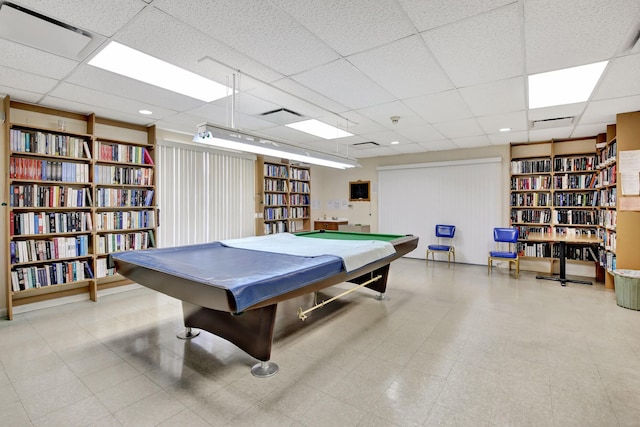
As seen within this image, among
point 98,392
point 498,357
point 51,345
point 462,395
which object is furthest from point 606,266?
point 51,345

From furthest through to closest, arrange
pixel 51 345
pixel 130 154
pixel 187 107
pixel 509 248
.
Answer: pixel 509 248 < pixel 130 154 < pixel 187 107 < pixel 51 345

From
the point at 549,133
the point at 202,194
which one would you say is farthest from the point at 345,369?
the point at 549,133

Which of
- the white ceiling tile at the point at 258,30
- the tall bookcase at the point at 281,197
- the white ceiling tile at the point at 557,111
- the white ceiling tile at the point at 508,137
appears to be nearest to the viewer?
the white ceiling tile at the point at 258,30

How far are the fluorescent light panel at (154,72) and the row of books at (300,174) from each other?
156 inches

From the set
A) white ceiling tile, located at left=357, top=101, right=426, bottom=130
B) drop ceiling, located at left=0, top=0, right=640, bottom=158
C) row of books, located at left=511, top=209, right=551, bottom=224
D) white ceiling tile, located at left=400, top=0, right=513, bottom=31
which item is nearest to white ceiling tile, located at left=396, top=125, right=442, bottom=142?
white ceiling tile, located at left=357, top=101, right=426, bottom=130

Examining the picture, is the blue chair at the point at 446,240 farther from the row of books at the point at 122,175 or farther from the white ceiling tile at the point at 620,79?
the row of books at the point at 122,175

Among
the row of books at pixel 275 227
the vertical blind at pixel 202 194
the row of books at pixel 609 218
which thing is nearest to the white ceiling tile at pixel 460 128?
the row of books at pixel 609 218

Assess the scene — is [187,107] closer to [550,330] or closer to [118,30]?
[118,30]

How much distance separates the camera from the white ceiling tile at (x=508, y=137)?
16.8 ft

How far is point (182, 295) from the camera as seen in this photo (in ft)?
6.51

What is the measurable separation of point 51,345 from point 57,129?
263cm

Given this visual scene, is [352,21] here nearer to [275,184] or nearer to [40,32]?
[40,32]

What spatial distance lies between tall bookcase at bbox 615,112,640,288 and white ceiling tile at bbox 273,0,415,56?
3745 millimetres

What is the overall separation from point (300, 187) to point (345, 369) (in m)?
5.51
